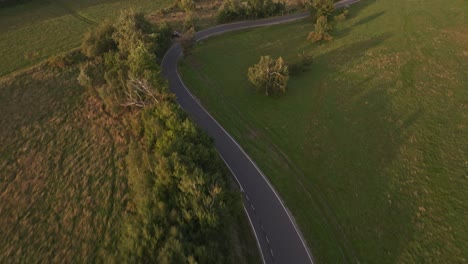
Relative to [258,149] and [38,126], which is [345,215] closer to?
[258,149]

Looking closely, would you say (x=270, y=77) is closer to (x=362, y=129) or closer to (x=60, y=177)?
(x=362, y=129)

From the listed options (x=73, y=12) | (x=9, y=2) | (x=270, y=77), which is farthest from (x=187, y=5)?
(x=9, y=2)

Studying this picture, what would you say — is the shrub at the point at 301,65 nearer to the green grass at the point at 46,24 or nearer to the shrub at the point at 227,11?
the shrub at the point at 227,11

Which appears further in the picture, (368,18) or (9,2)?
(9,2)

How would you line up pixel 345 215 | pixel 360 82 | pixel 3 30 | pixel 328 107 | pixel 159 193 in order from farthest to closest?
1. pixel 3 30
2. pixel 360 82
3. pixel 328 107
4. pixel 345 215
5. pixel 159 193

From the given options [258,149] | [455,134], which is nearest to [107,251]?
[258,149]
